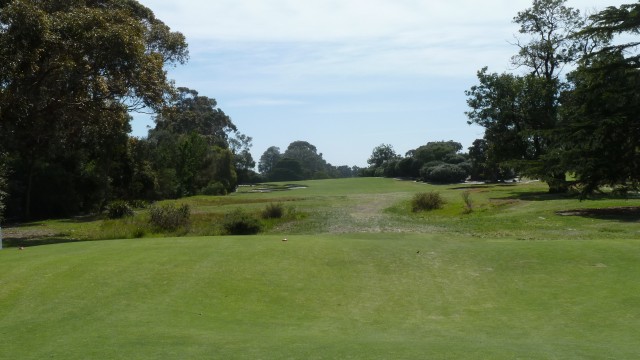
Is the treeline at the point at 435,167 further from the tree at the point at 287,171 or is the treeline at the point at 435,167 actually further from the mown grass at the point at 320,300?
the mown grass at the point at 320,300

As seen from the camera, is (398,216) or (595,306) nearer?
(595,306)

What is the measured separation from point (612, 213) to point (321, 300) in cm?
2393

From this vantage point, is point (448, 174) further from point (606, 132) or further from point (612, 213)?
point (612, 213)

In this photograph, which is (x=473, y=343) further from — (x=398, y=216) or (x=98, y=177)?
(x=98, y=177)

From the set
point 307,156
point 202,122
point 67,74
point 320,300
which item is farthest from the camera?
point 307,156

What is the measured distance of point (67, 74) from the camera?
23016 millimetres

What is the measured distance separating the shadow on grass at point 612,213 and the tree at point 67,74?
22188 mm

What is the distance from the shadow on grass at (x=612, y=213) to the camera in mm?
28337

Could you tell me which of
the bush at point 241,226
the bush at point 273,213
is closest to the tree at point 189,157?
the bush at point 273,213

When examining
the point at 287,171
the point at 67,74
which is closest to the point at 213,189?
the point at 67,74

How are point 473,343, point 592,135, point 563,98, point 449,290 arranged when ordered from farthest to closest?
point 563,98 < point 592,135 < point 449,290 < point 473,343

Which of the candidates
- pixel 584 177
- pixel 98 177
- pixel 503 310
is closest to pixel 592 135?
pixel 584 177

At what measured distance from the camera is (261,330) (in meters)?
9.84

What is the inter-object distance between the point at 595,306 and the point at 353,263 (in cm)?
581
